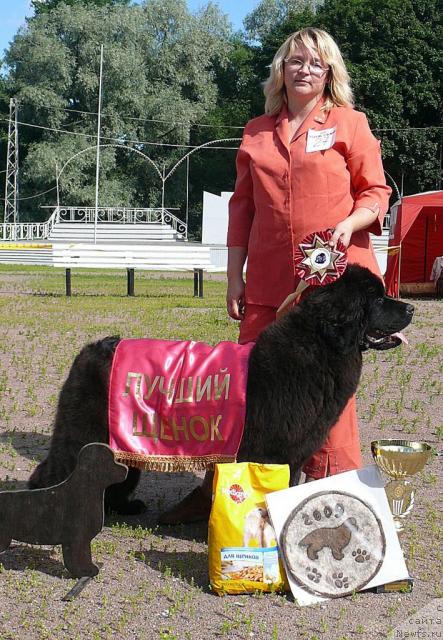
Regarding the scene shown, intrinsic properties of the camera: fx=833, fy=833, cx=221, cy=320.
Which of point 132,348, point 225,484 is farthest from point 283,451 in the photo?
point 132,348

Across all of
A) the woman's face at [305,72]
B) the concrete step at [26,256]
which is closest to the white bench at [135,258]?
the concrete step at [26,256]

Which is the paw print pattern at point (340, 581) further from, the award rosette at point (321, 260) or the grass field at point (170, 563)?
the award rosette at point (321, 260)

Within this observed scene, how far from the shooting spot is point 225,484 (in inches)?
139

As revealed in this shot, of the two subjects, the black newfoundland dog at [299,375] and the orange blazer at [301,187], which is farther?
the orange blazer at [301,187]

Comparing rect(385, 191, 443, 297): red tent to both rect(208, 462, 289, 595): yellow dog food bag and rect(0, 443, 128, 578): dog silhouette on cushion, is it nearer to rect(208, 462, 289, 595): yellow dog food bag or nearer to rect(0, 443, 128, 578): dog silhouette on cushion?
rect(208, 462, 289, 595): yellow dog food bag

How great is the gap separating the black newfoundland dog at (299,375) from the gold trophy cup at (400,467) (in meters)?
0.31

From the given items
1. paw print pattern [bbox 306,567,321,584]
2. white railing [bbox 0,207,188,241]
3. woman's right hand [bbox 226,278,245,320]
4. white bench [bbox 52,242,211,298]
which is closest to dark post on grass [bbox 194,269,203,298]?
white bench [bbox 52,242,211,298]

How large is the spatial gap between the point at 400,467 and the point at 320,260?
104 cm

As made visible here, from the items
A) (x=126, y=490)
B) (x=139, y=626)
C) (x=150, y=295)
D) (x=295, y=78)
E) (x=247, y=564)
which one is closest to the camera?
(x=139, y=626)

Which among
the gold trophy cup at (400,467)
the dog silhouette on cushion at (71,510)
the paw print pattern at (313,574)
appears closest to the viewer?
the paw print pattern at (313,574)

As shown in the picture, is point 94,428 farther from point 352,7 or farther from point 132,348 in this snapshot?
point 352,7

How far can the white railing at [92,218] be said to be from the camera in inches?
1885

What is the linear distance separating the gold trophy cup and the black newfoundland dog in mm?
314

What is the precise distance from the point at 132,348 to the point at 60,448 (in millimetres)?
567
